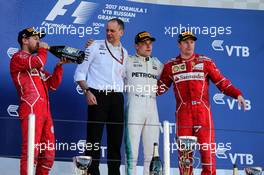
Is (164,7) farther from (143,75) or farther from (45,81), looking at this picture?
(45,81)

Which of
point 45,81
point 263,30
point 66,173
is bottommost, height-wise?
point 66,173

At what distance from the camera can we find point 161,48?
715 cm

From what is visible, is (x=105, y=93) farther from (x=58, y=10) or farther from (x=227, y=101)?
(x=227, y=101)

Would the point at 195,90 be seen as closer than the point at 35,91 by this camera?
No

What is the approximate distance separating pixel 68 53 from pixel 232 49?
1.40m

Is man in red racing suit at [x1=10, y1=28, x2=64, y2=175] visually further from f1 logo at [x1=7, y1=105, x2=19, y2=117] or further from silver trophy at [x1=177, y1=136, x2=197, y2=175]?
silver trophy at [x1=177, y1=136, x2=197, y2=175]

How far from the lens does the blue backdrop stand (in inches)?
270

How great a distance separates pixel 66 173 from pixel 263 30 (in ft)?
5.89

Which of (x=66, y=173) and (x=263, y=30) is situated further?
(x=263, y=30)

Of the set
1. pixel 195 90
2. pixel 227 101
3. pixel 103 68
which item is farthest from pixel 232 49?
pixel 103 68

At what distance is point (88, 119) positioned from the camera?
6.64 meters

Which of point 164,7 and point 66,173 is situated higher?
point 164,7

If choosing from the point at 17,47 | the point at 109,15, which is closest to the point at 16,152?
the point at 17,47

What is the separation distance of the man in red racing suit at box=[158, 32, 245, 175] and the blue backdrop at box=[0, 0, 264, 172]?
0.24 m
